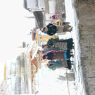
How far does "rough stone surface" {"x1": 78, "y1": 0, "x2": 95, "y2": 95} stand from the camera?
3228mm

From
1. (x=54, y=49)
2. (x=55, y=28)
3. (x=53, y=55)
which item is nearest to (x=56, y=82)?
(x=53, y=55)

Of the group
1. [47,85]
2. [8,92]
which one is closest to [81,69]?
[47,85]

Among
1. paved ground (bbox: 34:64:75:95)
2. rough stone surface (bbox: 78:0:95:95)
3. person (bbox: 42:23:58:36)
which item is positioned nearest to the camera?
rough stone surface (bbox: 78:0:95:95)

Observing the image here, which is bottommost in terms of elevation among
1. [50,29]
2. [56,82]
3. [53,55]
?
[56,82]

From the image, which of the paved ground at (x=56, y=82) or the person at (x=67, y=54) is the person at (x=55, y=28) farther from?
the paved ground at (x=56, y=82)

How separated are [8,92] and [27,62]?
73 cm

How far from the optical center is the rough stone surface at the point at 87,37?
3.23 metres

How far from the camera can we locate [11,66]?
5828mm

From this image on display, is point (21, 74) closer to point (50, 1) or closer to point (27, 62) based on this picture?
point (27, 62)

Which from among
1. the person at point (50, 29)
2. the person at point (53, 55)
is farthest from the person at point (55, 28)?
the person at point (53, 55)

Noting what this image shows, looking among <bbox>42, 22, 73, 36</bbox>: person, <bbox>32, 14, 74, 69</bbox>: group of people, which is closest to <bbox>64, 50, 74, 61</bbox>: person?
<bbox>32, 14, 74, 69</bbox>: group of people

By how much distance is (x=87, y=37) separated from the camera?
129 inches

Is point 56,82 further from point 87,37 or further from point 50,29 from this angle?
point 87,37

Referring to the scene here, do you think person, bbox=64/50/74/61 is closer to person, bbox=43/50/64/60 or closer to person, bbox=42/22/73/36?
person, bbox=43/50/64/60
